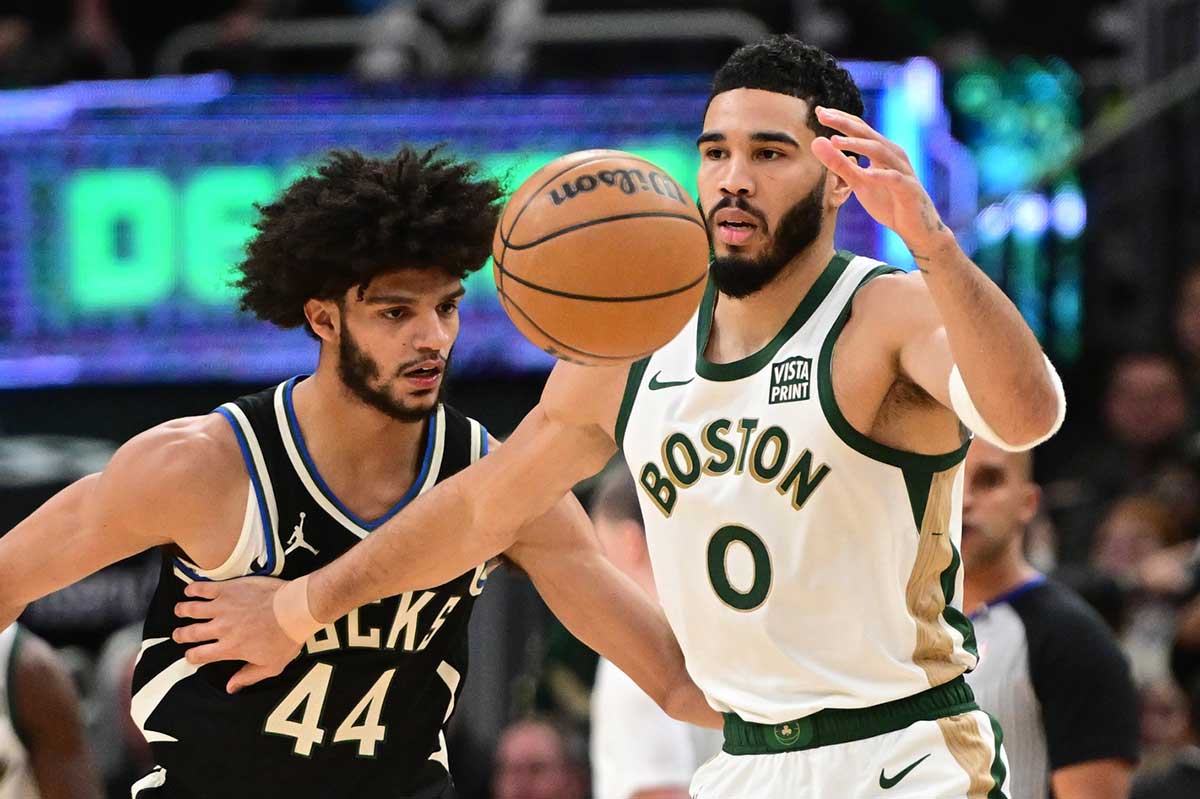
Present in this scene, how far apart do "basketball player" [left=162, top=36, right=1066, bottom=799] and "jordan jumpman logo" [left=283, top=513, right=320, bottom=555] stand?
38.0 inches

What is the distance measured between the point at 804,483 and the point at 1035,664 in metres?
1.77

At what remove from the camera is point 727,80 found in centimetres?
468

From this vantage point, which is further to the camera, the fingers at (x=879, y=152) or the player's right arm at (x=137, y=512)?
the player's right arm at (x=137, y=512)

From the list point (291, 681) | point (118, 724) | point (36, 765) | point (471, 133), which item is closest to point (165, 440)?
point (291, 681)

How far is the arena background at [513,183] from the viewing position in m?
11.6

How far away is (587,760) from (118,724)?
269cm

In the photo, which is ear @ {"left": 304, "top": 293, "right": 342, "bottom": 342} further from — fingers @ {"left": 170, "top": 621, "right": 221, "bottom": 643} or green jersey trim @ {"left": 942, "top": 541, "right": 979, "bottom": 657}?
green jersey trim @ {"left": 942, "top": 541, "right": 979, "bottom": 657}

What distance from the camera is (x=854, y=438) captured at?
438 centimetres

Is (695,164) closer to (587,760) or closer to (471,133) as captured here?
(471,133)

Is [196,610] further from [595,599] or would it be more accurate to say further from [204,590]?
[595,599]

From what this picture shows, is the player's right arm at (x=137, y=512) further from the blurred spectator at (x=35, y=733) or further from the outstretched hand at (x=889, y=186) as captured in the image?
the outstretched hand at (x=889, y=186)

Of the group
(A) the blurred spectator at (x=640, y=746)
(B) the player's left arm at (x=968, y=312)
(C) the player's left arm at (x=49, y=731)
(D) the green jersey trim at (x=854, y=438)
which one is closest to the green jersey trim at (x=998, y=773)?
(D) the green jersey trim at (x=854, y=438)

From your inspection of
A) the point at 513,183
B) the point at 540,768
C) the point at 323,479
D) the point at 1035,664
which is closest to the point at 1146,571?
the point at 540,768

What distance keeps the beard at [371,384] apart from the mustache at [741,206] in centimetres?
105
